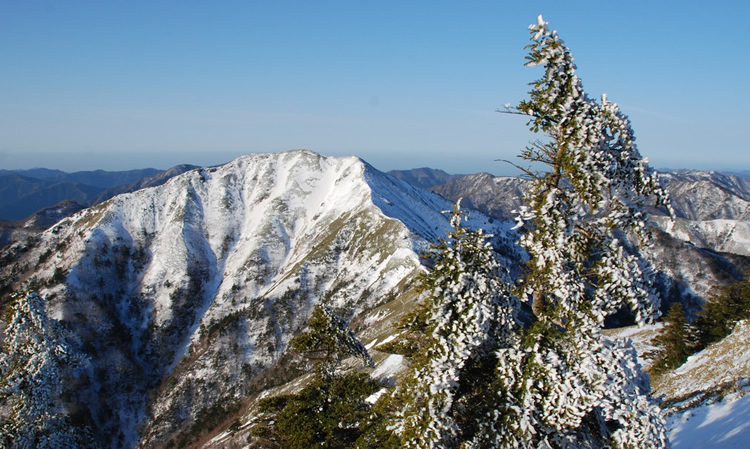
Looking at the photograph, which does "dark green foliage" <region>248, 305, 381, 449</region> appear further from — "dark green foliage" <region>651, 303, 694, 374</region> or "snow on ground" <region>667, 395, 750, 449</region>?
"dark green foliage" <region>651, 303, 694, 374</region>

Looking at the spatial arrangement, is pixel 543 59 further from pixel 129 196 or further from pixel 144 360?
pixel 129 196

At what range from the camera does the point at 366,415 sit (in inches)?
730

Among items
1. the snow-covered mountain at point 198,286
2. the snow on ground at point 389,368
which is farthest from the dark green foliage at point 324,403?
the snow-covered mountain at point 198,286

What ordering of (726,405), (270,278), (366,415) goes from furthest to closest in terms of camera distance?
(270,278) < (726,405) < (366,415)

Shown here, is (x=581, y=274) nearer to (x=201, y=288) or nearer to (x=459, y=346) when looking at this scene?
(x=459, y=346)

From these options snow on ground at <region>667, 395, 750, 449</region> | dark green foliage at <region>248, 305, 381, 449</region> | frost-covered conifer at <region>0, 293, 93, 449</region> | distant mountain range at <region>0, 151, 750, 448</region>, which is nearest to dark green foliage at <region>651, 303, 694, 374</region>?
snow on ground at <region>667, 395, 750, 449</region>

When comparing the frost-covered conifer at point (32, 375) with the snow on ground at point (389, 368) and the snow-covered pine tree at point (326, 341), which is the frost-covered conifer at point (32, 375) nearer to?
the snow-covered pine tree at point (326, 341)

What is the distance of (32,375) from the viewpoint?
22438 mm

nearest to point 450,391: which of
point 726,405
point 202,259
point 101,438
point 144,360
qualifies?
point 726,405

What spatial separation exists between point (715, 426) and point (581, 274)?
16666mm

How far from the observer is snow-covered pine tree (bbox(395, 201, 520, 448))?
39.5ft

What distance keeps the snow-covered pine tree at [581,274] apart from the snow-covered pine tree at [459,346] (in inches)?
38.1

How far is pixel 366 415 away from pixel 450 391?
784cm

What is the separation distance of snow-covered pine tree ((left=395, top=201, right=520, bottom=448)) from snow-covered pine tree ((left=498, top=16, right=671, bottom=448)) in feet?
3.18
